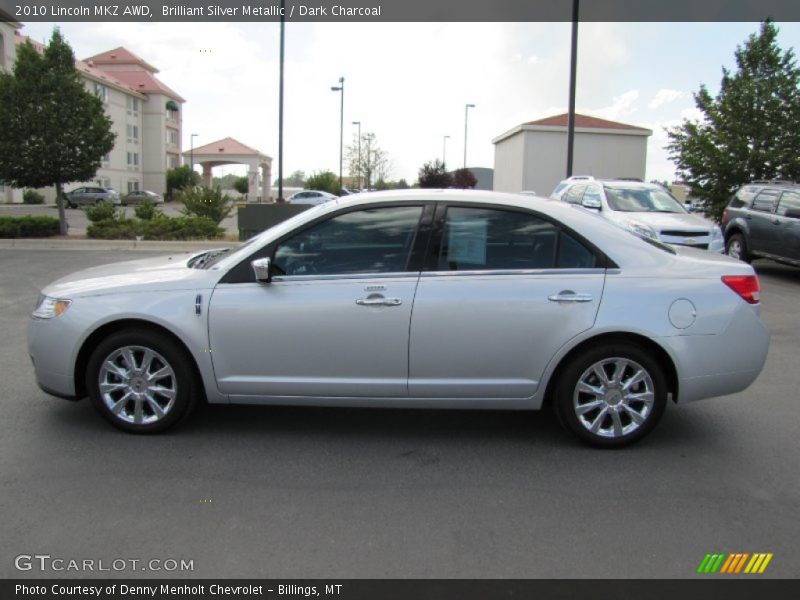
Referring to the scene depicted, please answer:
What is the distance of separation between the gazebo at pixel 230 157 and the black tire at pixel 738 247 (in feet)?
192

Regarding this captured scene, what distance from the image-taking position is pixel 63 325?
450 cm

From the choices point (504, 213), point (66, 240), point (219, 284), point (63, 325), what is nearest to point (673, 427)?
point (504, 213)

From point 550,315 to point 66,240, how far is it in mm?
15962

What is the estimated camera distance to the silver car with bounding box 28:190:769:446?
169 inches

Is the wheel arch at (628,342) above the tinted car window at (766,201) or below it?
below

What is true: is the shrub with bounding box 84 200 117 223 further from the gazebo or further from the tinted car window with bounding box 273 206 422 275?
the gazebo

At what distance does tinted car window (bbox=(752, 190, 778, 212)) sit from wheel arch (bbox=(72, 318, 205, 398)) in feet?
39.0

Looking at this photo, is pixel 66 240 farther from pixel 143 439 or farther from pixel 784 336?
pixel 784 336

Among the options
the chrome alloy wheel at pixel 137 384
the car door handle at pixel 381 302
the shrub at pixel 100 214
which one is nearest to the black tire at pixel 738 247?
the car door handle at pixel 381 302

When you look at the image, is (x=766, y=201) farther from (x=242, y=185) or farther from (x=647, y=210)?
(x=242, y=185)

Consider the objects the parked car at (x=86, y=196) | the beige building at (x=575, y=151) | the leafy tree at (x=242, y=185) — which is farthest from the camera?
the leafy tree at (x=242, y=185)

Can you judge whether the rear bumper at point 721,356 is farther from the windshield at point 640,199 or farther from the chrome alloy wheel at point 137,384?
the windshield at point 640,199

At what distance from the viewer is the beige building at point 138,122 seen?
64750mm
